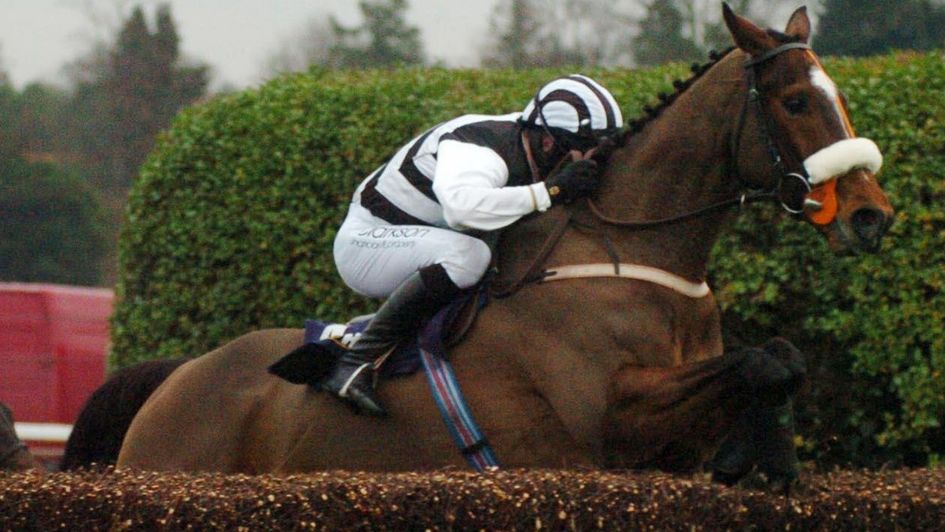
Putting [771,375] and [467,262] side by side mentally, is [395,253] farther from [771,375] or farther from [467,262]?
[771,375]

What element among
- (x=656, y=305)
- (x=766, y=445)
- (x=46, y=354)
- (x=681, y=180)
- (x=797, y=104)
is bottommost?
(x=46, y=354)

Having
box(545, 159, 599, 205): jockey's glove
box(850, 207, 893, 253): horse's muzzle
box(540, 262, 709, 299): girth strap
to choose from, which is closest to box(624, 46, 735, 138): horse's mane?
box(545, 159, 599, 205): jockey's glove

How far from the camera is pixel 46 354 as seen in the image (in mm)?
13141

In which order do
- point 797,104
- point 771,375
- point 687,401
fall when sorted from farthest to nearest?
point 797,104, point 687,401, point 771,375

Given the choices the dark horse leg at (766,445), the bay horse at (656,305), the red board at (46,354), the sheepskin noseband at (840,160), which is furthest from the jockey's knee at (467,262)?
the red board at (46,354)

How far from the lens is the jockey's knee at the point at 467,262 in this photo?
5.08 meters

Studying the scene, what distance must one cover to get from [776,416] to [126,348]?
5019mm

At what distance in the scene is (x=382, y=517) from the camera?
3959mm

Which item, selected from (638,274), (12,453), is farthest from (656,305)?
(12,453)

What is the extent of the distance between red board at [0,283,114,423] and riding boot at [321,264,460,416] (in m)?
8.19

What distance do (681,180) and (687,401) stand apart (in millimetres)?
788

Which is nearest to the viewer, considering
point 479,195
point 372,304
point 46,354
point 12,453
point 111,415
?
point 479,195

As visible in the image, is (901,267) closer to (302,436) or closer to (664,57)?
(302,436)

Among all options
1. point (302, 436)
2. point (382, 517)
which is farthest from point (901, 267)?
point (382, 517)
